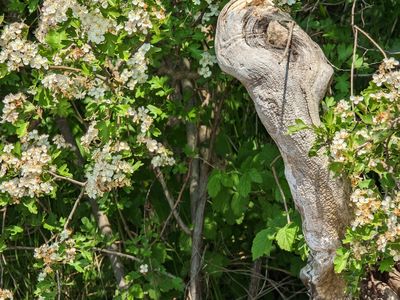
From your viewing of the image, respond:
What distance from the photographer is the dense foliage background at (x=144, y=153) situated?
12.0ft

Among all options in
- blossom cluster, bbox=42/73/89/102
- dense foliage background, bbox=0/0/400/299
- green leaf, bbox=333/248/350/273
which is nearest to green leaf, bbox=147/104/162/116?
dense foliage background, bbox=0/0/400/299

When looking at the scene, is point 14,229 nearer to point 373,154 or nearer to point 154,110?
point 154,110

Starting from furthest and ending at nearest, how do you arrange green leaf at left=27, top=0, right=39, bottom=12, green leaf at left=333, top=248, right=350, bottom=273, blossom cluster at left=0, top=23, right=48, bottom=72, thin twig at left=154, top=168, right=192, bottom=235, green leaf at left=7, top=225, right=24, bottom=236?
thin twig at left=154, top=168, right=192, bottom=235 < green leaf at left=7, top=225, right=24, bottom=236 < green leaf at left=27, top=0, right=39, bottom=12 < blossom cluster at left=0, top=23, right=48, bottom=72 < green leaf at left=333, top=248, right=350, bottom=273

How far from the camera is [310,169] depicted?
3.13 meters

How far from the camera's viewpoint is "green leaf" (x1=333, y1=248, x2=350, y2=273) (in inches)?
117

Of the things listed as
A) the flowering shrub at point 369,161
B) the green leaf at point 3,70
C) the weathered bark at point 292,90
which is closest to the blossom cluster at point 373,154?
the flowering shrub at point 369,161

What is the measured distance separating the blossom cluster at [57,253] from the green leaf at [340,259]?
4.10 ft

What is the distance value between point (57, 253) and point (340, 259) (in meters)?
1.31

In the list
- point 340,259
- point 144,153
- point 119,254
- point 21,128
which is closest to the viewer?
point 340,259

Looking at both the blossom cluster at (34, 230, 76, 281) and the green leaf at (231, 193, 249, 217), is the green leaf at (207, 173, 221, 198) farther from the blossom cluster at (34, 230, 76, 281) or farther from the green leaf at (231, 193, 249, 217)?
the blossom cluster at (34, 230, 76, 281)

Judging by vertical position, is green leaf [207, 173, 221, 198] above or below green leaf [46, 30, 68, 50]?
below

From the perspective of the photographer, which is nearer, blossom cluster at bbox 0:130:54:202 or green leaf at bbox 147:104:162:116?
blossom cluster at bbox 0:130:54:202

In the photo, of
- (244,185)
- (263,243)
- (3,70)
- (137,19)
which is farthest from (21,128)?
(263,243)

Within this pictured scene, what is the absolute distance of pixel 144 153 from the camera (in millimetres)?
Answer: 3943
